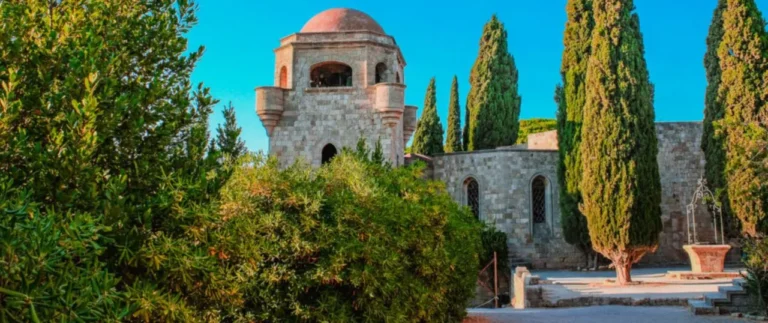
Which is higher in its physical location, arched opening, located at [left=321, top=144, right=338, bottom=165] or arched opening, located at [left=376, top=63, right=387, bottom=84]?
arched opening, located at [left=376, top=63, right=387, bottom=84]

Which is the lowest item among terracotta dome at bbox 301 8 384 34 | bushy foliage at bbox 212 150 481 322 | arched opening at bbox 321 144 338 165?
bushy foliage at bbox 212 150 481 322

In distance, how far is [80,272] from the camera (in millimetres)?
2779

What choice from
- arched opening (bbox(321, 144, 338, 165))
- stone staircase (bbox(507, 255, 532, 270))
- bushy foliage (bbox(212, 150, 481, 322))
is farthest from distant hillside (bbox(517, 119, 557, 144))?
bushy foliage (bbox(212, 150, 481, 322))

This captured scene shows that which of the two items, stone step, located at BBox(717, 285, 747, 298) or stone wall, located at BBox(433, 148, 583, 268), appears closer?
stone step, located at BBox(717, 285, 747, 298)

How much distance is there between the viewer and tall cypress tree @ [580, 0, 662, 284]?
54.6ft

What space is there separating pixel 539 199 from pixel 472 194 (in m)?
2.37

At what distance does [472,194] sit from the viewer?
2372cm

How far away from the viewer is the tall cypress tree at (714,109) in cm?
1784

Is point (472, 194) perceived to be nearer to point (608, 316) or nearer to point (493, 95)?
point (493, 95)

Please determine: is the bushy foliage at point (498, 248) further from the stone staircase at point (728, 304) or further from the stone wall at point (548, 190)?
the stone staircase at point (728, 304)

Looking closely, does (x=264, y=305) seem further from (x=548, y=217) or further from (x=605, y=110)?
(x=548, y=217)

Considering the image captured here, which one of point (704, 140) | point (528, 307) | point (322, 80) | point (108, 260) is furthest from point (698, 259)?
point (108, 260)

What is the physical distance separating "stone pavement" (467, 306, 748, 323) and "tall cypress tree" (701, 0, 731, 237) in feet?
23.6

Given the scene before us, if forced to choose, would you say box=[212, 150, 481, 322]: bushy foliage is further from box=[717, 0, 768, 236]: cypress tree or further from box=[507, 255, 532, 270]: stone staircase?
box=[507, 255, 532, 270]: stone staircase
